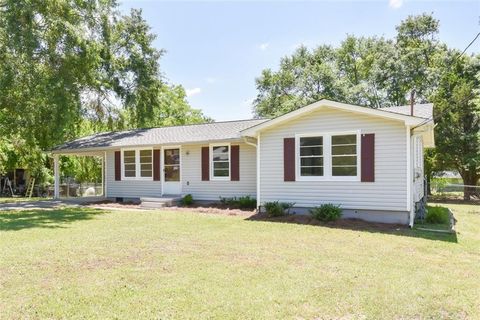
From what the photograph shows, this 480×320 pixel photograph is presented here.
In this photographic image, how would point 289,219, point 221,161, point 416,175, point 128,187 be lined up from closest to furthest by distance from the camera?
1. point 289,219
2. point 416,175
3. point 221,161
4. point 128,187

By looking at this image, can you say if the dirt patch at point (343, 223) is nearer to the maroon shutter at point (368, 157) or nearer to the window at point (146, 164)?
the maroon shutter at point (368, 157)

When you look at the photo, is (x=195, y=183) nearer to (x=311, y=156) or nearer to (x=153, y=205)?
(x=153, y=205)

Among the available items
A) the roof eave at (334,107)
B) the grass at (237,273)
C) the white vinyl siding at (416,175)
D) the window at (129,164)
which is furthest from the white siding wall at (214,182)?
the white vinyl siding at (416,175)

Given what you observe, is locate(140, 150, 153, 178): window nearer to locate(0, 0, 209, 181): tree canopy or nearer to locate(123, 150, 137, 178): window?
locate(123, 150, 137, 178): window

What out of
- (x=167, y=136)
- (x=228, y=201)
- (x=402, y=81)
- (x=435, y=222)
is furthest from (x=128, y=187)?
(x=402, y=81)

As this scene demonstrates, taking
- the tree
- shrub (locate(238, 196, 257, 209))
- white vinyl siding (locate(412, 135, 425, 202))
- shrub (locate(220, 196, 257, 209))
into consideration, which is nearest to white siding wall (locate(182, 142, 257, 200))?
shrub (locate(220, 196, 257, 209))

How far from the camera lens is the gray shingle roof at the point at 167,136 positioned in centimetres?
1441

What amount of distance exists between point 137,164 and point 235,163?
4909 millimetres

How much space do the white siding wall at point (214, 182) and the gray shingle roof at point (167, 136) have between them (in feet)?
1.83

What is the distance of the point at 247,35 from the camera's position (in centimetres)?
2028

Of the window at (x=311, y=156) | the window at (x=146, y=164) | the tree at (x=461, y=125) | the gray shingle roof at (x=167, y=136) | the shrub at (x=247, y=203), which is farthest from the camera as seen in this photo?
the tree at (x=461, y=125)

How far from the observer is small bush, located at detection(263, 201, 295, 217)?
35.8 feet

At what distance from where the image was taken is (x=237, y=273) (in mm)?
5328

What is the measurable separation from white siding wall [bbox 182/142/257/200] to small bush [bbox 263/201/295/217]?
2432 mm
